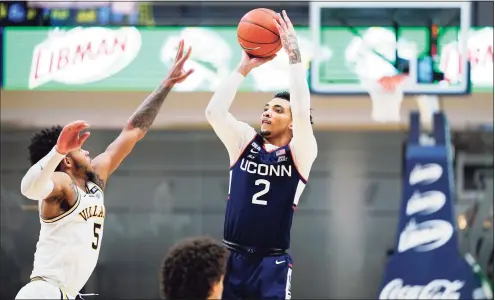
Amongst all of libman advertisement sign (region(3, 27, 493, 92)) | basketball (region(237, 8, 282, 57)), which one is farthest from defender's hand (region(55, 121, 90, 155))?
libman advertisement sign (region(3, 27, 493, 92))

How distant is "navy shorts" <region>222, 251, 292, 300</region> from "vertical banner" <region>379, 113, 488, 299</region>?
235 centimetres

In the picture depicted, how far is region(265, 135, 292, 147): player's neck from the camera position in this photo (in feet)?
17.4

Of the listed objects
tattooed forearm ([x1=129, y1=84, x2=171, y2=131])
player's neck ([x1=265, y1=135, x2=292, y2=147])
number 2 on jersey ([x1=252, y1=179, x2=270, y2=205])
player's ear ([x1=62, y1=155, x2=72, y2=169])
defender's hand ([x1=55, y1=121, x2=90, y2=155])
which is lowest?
number 2 on jersey ([x1=252, y1=179, x2=270, y2=205])

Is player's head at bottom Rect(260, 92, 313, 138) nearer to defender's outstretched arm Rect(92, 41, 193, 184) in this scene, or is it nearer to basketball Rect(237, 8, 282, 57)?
basketball Rect(237, 8, 282, 57)

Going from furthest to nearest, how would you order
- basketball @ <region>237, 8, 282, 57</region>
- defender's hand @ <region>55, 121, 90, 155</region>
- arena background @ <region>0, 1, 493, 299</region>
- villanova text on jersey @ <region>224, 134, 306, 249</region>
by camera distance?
arena background @ <region>0, 1, 493, 299</region> → basketball @ <region>237, 8, 282, 57</region> → villanova text on jersey @ <region>224, 134, 306, 249</region> → defender's hand @ <region>55, 121, 90, 155</region>

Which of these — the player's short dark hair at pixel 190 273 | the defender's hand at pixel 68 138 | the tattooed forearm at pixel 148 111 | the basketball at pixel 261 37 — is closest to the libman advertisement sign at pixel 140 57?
the tattooed forearm at pixel 148 111

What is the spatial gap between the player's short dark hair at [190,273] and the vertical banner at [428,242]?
12.9 ft

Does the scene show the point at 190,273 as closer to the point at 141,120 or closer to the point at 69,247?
the point at 69,247

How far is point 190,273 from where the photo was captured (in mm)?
3502

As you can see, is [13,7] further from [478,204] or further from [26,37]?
[478,204]

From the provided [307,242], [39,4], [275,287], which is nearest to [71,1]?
[39,4]

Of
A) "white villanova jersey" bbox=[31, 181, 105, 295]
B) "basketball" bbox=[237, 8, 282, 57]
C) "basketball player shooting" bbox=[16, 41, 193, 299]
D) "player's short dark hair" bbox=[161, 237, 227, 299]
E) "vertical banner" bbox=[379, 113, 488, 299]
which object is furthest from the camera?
"vertical banner" bbox=[379, 113, 488, 299]

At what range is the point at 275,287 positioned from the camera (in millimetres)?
5082

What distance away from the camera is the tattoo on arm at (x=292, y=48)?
199 inches
